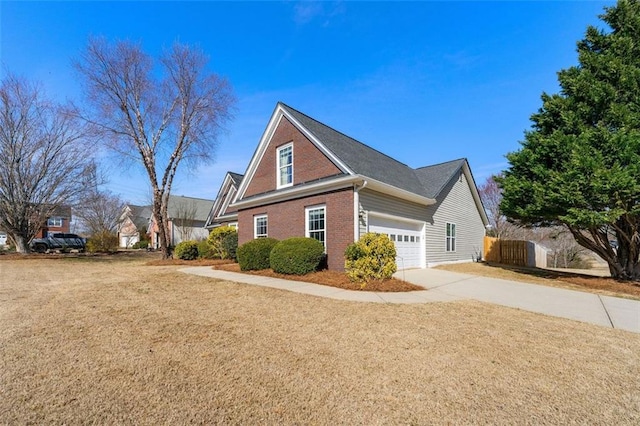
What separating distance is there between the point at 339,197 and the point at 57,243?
3210cm

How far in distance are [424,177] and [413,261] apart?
6.19m

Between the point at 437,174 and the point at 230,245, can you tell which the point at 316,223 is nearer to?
the point at 230,245

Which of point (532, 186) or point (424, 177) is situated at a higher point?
point (424, 177)

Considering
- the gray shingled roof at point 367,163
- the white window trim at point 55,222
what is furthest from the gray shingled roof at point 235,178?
the white window trim at point 55,222

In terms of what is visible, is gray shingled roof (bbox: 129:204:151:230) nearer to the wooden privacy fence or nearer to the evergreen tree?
the wooden privacy fence

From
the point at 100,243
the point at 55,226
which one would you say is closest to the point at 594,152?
the point at 100,243

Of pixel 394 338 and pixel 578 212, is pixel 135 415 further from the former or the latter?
pixel 578 212

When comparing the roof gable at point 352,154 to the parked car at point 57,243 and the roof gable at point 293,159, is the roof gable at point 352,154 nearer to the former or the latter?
the roof gable at point 293,159

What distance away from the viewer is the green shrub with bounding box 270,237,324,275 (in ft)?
35.7

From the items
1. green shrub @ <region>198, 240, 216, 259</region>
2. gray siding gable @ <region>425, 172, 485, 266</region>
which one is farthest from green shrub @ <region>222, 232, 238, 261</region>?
gray siding gable @ <region>425, 172, 485, 266</region>

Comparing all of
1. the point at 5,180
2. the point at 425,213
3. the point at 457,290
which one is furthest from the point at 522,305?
the point at 5,180

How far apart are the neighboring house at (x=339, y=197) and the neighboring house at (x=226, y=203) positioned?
21.1 ft

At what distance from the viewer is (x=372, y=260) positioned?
359 inches

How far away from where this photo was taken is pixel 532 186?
11.1 m
